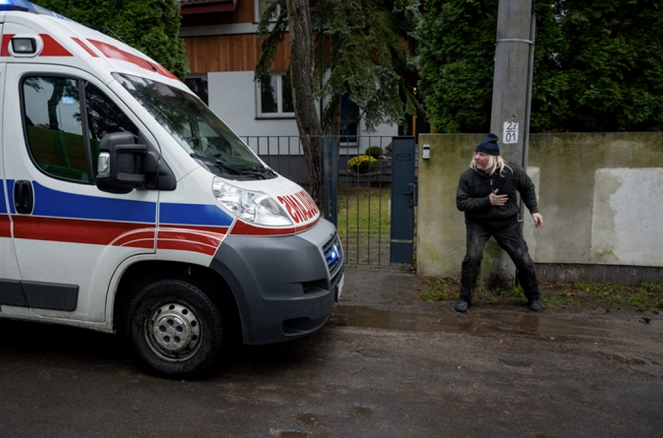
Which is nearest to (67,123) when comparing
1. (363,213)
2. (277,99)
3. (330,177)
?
(330,177)

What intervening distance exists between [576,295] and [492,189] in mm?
1783

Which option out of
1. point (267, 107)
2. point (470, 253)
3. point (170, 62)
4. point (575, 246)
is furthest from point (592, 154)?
point (267, 107)

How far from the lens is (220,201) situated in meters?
4.21

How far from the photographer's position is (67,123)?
446cm

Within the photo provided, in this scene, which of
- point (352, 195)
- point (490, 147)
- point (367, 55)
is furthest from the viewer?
point (367, 55)

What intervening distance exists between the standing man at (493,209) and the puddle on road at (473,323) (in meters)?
0.26

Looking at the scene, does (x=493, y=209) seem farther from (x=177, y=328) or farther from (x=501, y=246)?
(x=177, y=328)

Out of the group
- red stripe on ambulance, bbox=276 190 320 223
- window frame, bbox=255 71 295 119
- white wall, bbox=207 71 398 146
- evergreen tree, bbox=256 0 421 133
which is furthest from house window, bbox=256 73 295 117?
red stripe on ambulance, bbox=276 190 320 223

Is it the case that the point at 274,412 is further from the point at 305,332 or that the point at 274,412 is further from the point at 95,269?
the point at 95,269

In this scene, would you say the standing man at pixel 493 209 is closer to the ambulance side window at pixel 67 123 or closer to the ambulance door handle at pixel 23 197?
the ambulance side window at pixel 67 123

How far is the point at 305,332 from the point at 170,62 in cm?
510

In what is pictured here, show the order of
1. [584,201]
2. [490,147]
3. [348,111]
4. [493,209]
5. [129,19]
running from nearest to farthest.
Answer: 1. [490,147]
2. [493,209]
3. [584,201]
4. [129,19]
5. [348,111]

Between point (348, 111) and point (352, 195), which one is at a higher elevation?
point (348, 111)

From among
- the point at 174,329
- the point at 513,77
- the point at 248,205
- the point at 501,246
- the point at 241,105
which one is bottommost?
the point at 174,329
